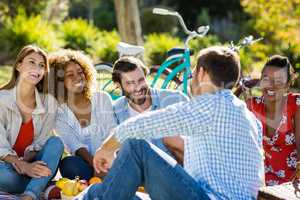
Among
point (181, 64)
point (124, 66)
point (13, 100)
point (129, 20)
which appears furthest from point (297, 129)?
point (129, 20)

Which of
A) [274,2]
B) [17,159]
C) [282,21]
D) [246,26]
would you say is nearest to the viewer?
[17,159]

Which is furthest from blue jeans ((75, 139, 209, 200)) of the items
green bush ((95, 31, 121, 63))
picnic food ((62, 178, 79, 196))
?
green bush ((95, 31, 121, 63))

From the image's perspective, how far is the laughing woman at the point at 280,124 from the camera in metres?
4.24

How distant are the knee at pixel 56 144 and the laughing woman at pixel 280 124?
4.72ft

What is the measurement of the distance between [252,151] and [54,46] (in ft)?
33.7

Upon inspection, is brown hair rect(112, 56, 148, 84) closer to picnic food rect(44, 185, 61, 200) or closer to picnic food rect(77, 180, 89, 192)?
picnic food rect(77, 180, 89, 192)

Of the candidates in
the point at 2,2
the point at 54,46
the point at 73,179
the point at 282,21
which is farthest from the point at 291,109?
the point at 2,2

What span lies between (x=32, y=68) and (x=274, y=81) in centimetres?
170

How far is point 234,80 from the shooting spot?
3.01 metres

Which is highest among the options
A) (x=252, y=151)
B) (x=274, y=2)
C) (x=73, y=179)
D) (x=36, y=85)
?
(x=274, y=2)

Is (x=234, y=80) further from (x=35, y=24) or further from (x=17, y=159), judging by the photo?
(x=35, y=24)

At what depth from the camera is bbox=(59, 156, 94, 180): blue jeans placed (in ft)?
14.5

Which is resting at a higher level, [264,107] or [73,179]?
[264,107]

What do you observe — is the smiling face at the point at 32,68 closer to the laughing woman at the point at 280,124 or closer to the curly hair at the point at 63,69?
the curly hair at the point at 63,69
